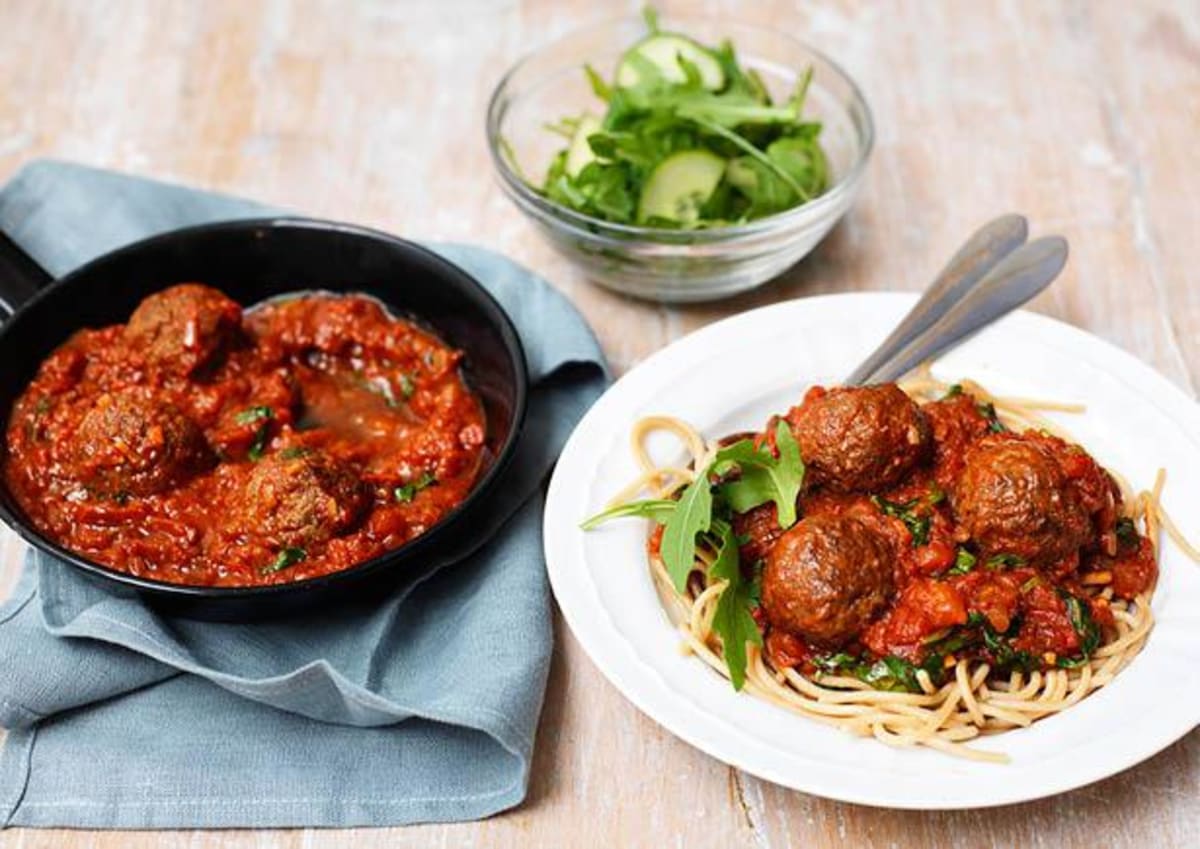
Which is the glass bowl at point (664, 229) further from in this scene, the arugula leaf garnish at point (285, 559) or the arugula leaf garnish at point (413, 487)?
the arugula leaf garnish at point (285, 559)

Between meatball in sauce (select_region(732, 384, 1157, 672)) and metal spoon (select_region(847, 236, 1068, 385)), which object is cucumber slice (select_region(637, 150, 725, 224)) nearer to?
metal spoon (select_region(847, 236, 1068, 385))

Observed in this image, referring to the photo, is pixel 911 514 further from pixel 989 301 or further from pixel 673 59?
pixel 673 59

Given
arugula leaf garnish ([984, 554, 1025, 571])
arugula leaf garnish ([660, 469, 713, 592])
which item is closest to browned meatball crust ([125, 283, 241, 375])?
arugula leaf garnish ([660, 469, 713, 592])

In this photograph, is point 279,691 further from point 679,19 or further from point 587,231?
point 679,19

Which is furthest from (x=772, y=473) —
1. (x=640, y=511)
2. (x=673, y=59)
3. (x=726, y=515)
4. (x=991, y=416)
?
(x=673, y=59)

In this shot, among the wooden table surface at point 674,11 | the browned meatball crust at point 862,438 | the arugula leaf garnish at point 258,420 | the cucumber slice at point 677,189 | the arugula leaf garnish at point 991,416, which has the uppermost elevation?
the browned meatball crust at point 862,438

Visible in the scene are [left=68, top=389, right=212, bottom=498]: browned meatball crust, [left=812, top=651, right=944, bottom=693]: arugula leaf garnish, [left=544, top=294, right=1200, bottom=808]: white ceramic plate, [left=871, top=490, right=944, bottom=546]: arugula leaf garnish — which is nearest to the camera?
[left=544, top=294, right=1200, bottom=808]: white ceramic plate

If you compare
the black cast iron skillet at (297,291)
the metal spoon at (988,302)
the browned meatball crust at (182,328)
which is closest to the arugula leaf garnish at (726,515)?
the black cast iron skillet at (297,291)
